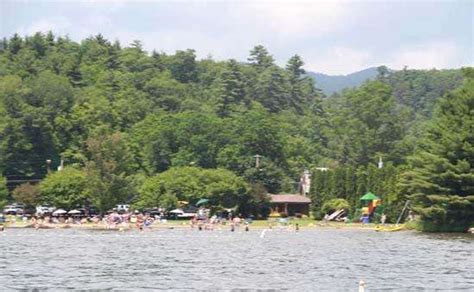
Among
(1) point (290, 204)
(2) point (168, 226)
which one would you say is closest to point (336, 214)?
(1) point (290, 204)

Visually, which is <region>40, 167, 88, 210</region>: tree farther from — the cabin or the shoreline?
the cabin

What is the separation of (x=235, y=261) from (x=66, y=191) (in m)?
70.5

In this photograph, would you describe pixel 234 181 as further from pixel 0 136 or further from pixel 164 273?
pixel 164 273

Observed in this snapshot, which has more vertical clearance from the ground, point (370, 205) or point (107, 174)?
point (107, 174)

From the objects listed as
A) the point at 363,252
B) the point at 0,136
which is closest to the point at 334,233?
the point at 363,252

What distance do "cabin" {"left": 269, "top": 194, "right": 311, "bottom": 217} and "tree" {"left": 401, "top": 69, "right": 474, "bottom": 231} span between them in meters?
40.2

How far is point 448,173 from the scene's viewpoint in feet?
311

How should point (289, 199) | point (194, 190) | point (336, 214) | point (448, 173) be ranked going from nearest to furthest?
point (448, 173)
point (336, 214)
point (194, 190)
point (289, 199)

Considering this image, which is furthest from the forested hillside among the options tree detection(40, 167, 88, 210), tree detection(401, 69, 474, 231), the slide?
tree detection(401, 69, 474, 231)

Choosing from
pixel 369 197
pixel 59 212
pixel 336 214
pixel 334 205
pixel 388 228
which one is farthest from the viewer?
pixel 334 205

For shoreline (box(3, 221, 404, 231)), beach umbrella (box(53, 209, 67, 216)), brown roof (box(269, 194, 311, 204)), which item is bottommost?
shoreline (box(3, 221, 404, 231))

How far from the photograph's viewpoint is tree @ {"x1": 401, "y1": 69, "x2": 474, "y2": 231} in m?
95.3

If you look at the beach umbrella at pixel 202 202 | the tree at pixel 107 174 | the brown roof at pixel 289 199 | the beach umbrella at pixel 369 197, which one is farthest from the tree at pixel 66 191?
the beach umbrella at pixel 369 197

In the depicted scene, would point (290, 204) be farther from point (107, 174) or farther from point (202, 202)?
point (107, 174)
